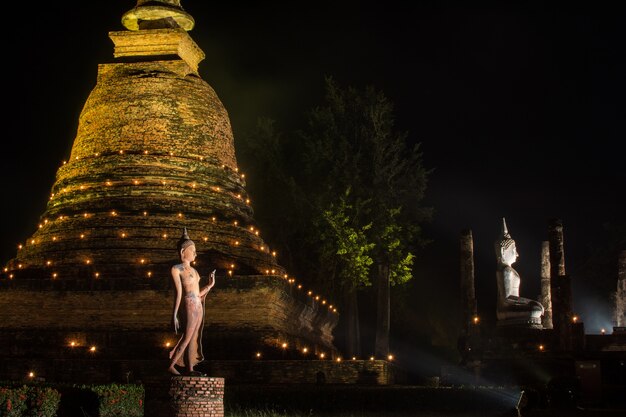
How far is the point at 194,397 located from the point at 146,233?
33.7 ft

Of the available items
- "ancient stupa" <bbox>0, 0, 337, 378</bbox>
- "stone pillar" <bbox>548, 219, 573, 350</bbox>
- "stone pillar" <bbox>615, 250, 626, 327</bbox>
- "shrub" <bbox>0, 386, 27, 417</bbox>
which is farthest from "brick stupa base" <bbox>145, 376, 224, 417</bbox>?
"stone pillar" <bbox>615, 250, 626, 327</bbox>

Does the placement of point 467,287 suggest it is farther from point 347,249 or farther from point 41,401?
point 41,401

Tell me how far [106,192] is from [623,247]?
25.2m

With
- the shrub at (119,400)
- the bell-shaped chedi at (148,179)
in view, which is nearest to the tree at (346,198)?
the bell-shaped chedi at (148,179)

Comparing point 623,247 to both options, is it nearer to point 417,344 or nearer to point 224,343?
point 417,344

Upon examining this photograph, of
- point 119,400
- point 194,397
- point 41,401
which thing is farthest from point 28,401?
point 194,397

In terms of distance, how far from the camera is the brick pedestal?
11.2 m

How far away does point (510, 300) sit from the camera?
24.3 meters

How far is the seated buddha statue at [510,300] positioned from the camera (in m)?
23.9

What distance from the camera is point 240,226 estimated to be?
899 inches

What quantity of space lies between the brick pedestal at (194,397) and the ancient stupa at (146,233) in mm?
7974

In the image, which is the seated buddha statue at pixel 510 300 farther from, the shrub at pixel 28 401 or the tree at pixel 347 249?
the shrub at pixel 28 401

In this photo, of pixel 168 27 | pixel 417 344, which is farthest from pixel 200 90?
pixel 417 344

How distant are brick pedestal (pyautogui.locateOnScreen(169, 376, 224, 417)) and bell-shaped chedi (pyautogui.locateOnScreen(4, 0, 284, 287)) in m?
8.81
